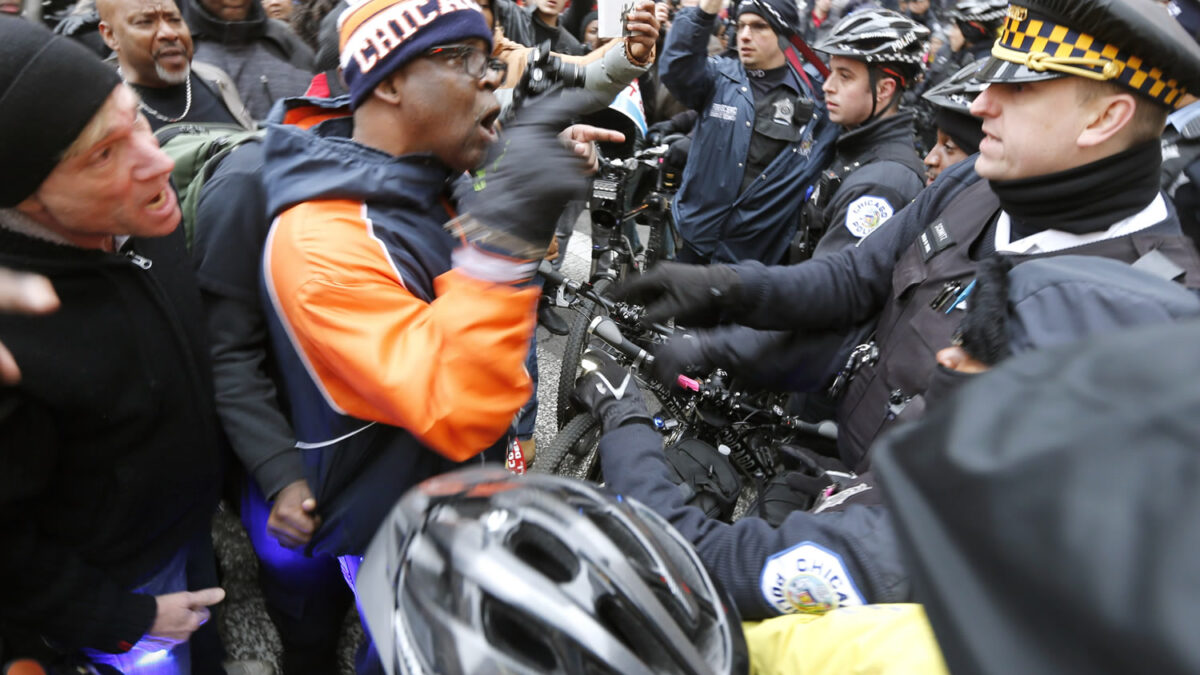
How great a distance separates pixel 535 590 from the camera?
3.50 ft

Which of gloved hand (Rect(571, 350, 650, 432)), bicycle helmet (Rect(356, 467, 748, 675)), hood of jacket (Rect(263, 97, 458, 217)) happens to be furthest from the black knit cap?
gloved hand (Rect(571, 350, 650, 432))

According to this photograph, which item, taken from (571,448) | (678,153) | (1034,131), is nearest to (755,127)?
(678,153)

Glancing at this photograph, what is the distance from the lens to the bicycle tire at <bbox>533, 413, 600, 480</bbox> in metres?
2.85

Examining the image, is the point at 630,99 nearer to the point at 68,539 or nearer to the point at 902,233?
the point at 902,233

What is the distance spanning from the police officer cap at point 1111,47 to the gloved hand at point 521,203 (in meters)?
1.12

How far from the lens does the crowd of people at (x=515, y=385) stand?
19.8 inches

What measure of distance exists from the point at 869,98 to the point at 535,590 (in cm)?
316

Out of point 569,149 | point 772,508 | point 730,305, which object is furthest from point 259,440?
point 772,508

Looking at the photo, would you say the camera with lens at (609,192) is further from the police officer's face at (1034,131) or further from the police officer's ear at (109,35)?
the police officer's face at (1034,131)

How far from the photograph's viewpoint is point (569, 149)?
1.34 meters

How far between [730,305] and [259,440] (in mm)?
1249

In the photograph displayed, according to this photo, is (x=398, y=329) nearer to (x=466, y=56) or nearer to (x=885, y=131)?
(x=466, y=56)

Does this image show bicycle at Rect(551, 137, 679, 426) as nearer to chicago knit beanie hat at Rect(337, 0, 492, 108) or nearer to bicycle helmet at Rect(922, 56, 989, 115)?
bicycle helmet at Rect(922, 56, 989, 115)

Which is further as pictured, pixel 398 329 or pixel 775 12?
pixel 775 12
